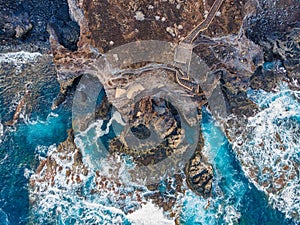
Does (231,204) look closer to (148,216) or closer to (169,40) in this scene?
(148,216)

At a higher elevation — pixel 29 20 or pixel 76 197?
pixel 29 20

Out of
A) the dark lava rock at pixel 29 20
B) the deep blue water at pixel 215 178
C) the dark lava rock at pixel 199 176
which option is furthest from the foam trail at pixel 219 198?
the dark lava rock at pixel 29 20

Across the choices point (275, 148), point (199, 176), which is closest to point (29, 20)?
point (199, 176)

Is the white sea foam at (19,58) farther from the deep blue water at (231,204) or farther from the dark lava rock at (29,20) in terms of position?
the deep blue water at (231,204)

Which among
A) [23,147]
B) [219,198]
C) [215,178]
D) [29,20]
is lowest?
[219,198]

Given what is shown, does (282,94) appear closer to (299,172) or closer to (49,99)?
(299,172)

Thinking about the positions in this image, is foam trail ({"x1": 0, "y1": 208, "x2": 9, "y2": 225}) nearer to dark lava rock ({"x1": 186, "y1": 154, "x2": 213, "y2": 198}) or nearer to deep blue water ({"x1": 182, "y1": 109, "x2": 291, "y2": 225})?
deep blue water ({"x1": 182, "y1": 109, "x2": 291, "y2": 225})

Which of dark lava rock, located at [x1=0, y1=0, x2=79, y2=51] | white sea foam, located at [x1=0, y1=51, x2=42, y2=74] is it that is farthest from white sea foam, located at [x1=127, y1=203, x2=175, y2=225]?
dark lava rock, located at [x1=0, y1=0, x2=79, y2=51]
